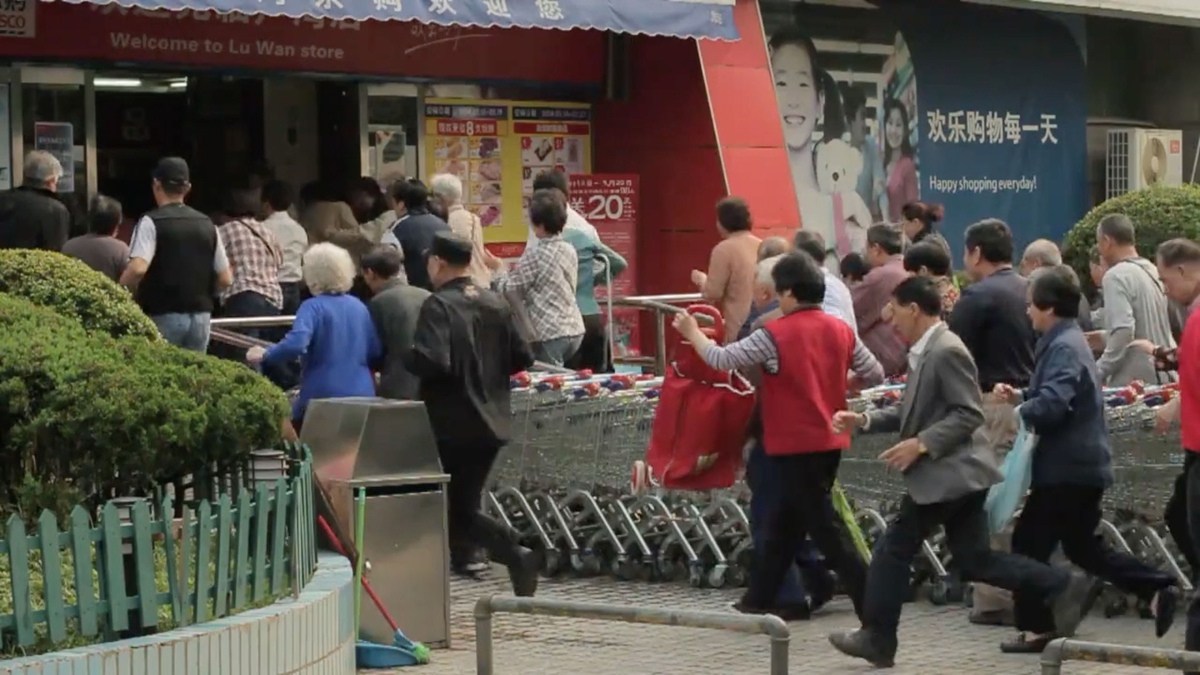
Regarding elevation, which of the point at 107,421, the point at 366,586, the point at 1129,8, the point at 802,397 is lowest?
the point at 366,586

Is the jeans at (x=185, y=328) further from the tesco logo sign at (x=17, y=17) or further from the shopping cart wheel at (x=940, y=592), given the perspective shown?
the shopping cart wheel at (x=940, y=592)

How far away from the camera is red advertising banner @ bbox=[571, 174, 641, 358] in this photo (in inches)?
760

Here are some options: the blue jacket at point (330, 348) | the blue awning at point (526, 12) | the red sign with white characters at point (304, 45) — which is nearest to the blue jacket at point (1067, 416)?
the blue jacket at point (330, 348)

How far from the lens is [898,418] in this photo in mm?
9781

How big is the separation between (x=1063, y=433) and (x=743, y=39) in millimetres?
10122

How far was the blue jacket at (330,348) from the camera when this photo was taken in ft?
36.7

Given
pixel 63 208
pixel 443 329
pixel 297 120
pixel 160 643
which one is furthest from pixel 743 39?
pixel 160 643

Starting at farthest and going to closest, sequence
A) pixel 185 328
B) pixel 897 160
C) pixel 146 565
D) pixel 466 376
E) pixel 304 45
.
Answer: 1. pixel 897 160
2. pixel 304 45
3. pixel 185 328
4. pixel 466 376
5. pixel 146 565

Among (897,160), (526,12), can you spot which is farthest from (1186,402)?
(897,160)

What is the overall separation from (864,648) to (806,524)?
2.93 feet

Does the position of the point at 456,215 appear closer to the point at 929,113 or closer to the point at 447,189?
the point at 447,189

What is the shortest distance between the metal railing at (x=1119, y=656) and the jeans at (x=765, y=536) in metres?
3.66

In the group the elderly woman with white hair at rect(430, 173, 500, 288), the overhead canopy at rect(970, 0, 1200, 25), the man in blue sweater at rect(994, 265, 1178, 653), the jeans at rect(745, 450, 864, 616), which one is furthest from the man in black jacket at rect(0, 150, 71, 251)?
the overhead canopy at rect(970, 0, 1200, 25)

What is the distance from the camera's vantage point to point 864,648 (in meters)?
9.30
